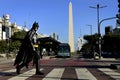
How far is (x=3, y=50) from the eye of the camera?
106562 mm

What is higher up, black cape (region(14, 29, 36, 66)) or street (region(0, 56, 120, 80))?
black cape (region(14, 29, 36, 66))

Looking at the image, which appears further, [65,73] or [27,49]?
[65,73]

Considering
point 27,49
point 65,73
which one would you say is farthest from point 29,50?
point 65,73

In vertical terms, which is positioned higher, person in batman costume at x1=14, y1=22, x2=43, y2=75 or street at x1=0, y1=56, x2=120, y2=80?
person in batman costume at x1=14, y1=22, x2=43, y2=75

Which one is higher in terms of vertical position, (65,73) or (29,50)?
(29,50)

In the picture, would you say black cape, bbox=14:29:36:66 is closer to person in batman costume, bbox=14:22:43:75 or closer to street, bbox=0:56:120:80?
person in batman costume, bbox=14:22:43:75

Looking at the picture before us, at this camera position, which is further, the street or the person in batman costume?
the person in batman costume

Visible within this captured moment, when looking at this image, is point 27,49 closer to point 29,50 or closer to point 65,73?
point 29,50

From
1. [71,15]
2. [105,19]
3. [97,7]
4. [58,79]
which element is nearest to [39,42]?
[58,79]

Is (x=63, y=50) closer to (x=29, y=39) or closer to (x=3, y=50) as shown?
(x=3, y=50)

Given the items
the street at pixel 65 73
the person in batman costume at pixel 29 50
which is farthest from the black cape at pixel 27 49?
the street at pixel 65 73

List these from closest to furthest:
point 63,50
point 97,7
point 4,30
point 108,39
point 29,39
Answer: point 29,39 → point 97,7 → point 63,50 → point 108,39 → point 4,30

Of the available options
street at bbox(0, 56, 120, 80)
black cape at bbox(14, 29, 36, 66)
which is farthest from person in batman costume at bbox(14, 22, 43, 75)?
street at bbox(0, 56, 120, 80)

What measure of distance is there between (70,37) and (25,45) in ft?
295
